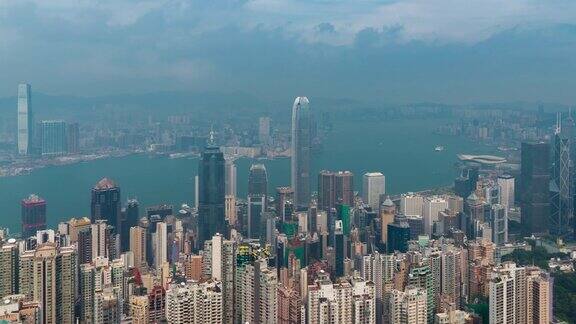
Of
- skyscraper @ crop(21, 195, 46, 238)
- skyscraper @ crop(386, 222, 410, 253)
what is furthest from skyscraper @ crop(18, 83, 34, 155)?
skyscraper @ crop(386, 222, 410, 253)

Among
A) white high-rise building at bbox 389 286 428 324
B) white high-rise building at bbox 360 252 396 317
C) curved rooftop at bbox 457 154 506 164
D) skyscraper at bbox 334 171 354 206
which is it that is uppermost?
curved rooftop at bbox 457 154 506 164

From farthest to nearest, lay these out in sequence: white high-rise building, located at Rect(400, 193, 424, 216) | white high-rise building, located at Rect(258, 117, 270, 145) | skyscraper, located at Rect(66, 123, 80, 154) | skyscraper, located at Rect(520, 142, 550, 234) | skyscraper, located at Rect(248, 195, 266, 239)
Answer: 1. skyscraper, located at Rect(520, 142, 550, 234)
2. white high-rise building, located at Rect(258, 117, 270, 145)
3. white high-rise building, located at Rect(400, 193, 424, 216)
4. skyscraper, located at Rect(66, 123, 80, 154)
5. skyscraper, located at Rect(248, 195, 266, 239)

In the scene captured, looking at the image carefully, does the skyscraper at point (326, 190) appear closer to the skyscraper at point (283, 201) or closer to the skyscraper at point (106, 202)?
the skyscraper at point (283, 201)

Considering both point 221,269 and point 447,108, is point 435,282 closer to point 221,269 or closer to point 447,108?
point 221,269

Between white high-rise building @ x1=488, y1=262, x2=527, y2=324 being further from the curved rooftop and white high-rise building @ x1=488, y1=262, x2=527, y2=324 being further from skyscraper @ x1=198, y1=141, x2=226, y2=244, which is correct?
the curved rooftop

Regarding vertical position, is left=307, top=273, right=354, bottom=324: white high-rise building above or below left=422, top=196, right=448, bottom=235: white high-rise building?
below

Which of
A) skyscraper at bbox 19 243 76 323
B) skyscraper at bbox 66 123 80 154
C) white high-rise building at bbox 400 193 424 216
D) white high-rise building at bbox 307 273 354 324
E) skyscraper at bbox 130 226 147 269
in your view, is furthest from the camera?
white high-rise building at bbox 400 193 424 216

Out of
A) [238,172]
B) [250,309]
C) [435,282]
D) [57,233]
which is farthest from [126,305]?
[238,172]

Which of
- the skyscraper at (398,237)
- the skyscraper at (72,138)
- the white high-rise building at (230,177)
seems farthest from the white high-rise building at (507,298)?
the skyscraper at (72,138)

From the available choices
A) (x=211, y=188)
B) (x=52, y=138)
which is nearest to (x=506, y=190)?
(x=211, y=188)
